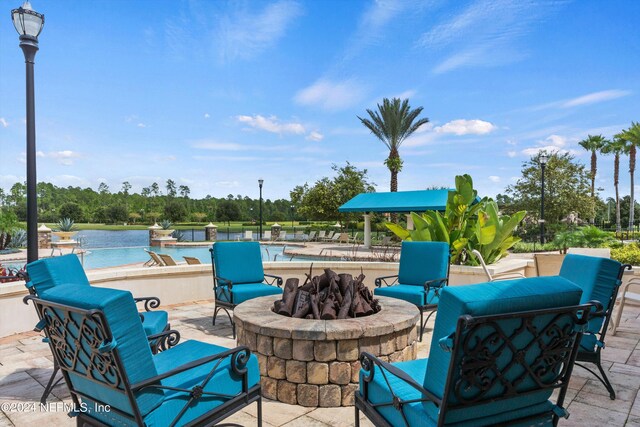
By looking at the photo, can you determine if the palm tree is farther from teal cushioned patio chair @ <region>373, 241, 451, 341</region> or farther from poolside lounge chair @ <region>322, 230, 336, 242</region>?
teal cushioned patio chair @ <region>373, 241, 451, 341</region>

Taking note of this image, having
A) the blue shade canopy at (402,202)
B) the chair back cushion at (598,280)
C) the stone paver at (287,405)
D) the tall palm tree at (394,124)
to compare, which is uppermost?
the tall palm tree at (394,124)

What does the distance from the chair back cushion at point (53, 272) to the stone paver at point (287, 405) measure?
891 millimetres

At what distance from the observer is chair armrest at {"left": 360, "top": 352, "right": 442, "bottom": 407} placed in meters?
1.59

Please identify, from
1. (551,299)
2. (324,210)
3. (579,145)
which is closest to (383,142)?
(324,210)

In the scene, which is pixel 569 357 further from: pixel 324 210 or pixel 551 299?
pixel 324 210

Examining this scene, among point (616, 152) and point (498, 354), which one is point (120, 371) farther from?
point (616, 152)

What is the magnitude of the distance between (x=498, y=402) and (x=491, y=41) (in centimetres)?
976

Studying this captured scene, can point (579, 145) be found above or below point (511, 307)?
above

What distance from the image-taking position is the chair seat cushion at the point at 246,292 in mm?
4590

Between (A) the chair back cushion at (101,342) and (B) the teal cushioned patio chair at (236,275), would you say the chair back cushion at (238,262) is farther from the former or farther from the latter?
(A) the chair back cushion at (101,342)

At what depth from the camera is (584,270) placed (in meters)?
3.15

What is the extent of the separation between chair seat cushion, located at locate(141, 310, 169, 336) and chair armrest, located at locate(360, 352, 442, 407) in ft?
5.90

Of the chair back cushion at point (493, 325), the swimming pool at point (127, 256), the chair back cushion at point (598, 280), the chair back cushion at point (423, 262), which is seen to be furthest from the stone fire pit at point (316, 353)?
the swimming pool at point (127, 256)

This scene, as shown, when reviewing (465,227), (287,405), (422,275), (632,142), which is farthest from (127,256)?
(632,142)
